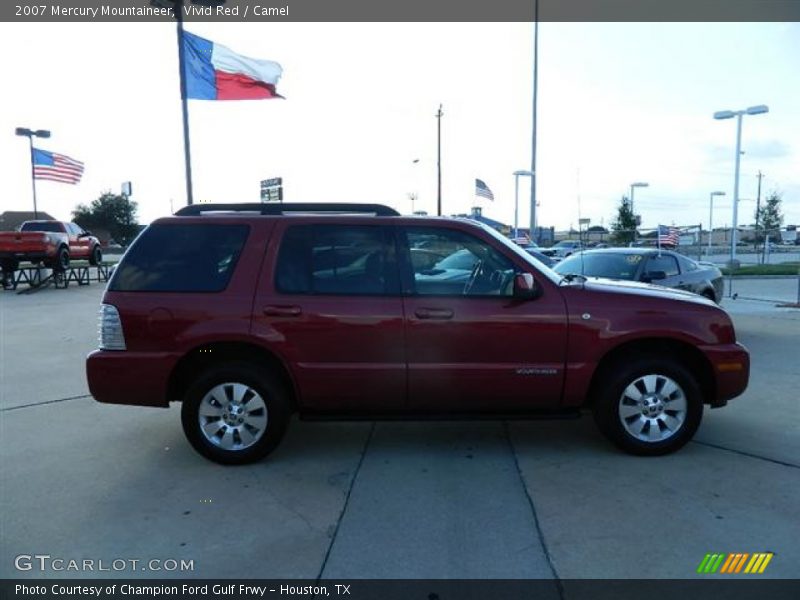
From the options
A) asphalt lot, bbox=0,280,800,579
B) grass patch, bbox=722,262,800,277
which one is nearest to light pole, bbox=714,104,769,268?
grass patch, bbox=722,262,800,277

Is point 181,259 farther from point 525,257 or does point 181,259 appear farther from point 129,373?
point 525,257

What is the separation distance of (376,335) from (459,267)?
2.76ft

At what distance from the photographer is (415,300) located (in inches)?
166

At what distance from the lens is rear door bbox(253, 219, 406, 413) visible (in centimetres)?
419

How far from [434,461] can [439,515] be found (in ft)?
2.78

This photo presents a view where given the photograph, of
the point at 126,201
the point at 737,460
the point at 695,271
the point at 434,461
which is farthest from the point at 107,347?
the point at 126,201

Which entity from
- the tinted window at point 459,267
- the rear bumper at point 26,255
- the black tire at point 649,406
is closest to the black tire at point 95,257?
the rear bumper at point 26,255

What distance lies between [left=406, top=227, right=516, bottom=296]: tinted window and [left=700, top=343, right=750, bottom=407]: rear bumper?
165 cm

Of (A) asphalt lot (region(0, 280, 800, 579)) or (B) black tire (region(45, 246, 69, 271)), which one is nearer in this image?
(A) asphalt lot (region(0, 280, 800, 579))

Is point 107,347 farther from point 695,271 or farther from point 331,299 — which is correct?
point 695,271

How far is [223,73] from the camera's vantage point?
39.9 feet

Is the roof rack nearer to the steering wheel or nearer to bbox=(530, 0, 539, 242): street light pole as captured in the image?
the steering wheel

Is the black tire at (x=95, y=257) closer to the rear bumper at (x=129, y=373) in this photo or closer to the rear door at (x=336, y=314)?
the rear bumper at (x=129, y=373)

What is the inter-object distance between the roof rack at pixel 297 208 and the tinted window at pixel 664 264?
Answer: 5.64 meters
